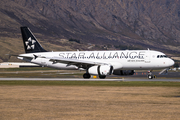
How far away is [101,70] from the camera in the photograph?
55.4 m

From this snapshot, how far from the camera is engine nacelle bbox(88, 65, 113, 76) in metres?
54.8

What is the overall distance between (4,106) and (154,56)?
37874 mm

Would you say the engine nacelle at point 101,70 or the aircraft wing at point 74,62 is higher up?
the aircraft wing at point 74,62

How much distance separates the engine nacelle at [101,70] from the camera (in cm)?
5484

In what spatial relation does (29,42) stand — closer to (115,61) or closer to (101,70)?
(101,70)

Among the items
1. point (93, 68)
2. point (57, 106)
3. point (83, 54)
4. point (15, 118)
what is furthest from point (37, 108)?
point (83, 54)

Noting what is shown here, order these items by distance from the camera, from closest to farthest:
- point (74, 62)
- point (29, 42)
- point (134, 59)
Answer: point (134, 59), point (74, 62), point (29, 42)

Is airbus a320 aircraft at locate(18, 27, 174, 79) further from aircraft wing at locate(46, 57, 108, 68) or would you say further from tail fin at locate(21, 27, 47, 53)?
tail fin at locate(21, 27, 47, 53)

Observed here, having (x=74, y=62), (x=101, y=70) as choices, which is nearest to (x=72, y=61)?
(x=74, y=62)

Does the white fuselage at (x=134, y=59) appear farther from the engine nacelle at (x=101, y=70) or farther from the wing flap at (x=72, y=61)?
the engine nacelle at (x=101, y=70)

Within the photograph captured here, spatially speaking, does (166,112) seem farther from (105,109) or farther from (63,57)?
(63,57)

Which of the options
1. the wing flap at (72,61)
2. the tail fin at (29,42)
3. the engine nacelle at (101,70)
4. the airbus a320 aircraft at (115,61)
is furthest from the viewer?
the tail fin at (29,42)

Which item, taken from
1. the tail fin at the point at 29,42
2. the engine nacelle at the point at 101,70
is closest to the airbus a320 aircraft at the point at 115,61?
the engine nacelle at the point at 101,70

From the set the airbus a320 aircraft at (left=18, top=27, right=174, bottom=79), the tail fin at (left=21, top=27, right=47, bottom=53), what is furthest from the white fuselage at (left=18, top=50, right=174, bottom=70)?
the tail fin at (left=21, top=27, right=47, bottom=53)
